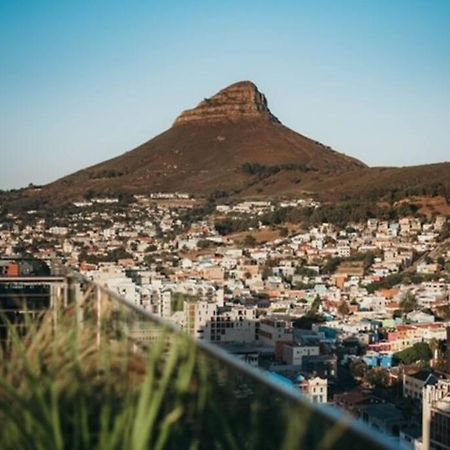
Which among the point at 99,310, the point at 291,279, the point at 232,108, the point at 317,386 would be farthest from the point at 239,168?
the point at 99,310

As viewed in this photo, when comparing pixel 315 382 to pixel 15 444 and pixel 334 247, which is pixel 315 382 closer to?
pixel 15 444

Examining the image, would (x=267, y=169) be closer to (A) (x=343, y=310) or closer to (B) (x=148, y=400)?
(A) (x=343, y=310)

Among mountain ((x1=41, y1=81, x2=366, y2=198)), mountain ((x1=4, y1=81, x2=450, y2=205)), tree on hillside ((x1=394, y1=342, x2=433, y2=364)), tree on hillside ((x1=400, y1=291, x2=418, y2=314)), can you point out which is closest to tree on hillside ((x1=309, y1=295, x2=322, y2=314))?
tree on hillside ((x1=400, y1=291, x2=418, y2=314))

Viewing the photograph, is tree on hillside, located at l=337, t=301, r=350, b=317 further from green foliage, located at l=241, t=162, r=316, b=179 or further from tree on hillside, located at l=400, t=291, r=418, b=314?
green foliage, located at l=241, t=162, r=316, b=179

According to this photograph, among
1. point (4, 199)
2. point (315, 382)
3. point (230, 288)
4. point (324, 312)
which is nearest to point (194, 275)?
point (230, 288)

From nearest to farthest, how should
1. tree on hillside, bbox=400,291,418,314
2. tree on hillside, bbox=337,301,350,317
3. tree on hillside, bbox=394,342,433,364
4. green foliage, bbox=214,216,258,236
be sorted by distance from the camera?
tree on hillside, bbox=394,342,433,364, tree on hillside, bbox=337,301,350,317, tree on hillside, bbox=400,291,418,314, green foliage, bbox=214,216,258,236

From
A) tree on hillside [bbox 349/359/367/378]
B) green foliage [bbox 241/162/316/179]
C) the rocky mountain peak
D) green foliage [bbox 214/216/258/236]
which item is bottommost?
tree on hillside [bbox 349/359/367/378]

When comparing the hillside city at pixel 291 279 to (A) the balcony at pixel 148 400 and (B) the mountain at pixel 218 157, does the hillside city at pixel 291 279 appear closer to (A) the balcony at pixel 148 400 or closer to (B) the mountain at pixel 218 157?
(A) the balcony at pixel 148 400
